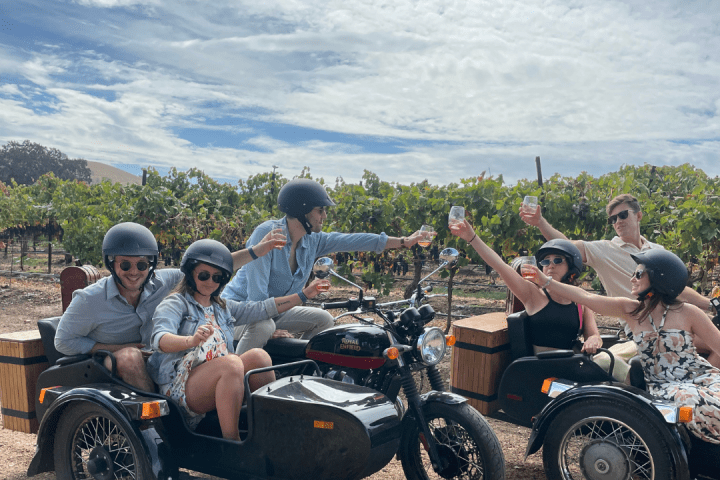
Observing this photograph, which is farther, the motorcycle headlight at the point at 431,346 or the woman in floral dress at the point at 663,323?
the woman in floral dress at the point at 663,323

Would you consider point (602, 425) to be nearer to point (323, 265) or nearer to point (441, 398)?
point (441, 398)

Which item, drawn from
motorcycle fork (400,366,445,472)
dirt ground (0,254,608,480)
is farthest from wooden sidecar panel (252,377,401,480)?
dirt ground (0,254,608,480)

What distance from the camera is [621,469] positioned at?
2785mm

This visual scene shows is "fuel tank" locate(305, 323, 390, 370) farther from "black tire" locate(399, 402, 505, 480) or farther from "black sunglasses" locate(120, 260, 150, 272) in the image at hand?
"black sunglasses" locate(120, 260, 150, 272)

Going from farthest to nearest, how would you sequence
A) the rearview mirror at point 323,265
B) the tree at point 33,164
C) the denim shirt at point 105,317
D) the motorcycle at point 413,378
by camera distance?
the tree at point 33,164, the denim shirt at point 105,317, the motorcycle at point 413,378, the rearview mirror at point 323,265

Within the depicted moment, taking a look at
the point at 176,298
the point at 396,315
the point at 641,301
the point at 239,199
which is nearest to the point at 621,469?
the point at 641,301

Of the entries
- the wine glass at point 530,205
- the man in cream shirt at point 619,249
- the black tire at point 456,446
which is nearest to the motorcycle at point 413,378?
the black tire at point 456,446

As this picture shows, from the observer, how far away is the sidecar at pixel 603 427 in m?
2.64

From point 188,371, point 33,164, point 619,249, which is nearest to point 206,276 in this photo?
point 188,371

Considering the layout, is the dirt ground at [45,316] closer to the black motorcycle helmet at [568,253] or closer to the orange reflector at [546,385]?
the orange reflector at [546,385]

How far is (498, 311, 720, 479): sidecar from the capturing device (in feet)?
8.66

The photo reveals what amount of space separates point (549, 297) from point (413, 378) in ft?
3.65

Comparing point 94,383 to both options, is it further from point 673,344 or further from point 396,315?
point 673,344

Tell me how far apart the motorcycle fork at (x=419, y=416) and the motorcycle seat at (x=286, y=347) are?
680 mm
